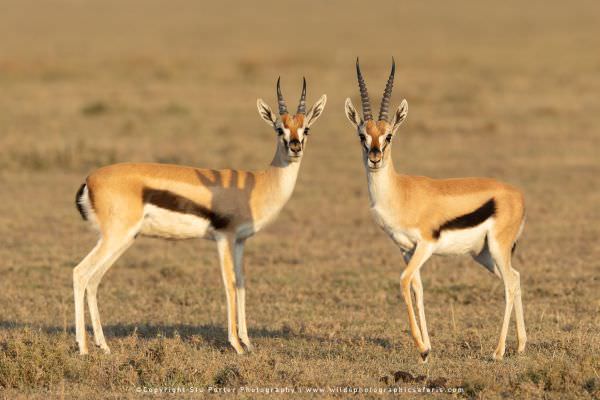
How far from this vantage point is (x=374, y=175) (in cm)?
771

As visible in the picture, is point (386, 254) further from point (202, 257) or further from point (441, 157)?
point (441, 157)

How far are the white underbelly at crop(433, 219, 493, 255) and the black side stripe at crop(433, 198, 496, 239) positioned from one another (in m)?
Result: 0.03

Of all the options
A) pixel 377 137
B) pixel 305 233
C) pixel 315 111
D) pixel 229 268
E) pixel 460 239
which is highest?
pixel 315 111

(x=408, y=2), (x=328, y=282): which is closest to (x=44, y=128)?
(x=328, y=282)

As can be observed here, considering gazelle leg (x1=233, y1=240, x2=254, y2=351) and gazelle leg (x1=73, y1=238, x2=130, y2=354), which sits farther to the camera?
gazelle leg (x1=233, y1=240, x2=254, y2=351)

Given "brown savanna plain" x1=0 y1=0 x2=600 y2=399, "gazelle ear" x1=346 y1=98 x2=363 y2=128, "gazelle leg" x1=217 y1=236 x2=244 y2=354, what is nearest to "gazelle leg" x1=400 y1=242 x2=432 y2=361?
"brown savanna plain" x1=0 y1=0 x2=600 y2=399

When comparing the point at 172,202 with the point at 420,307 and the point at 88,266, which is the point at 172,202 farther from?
the point at 420,307

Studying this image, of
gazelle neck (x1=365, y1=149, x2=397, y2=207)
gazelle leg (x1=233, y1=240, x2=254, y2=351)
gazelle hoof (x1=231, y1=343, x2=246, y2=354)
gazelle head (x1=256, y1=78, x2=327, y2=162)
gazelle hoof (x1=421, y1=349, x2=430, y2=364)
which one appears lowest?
gazelle hoof (x1=231, y1=343, x2=246, y2=354)

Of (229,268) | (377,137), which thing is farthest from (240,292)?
(377,137)

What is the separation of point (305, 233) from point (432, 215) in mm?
5192

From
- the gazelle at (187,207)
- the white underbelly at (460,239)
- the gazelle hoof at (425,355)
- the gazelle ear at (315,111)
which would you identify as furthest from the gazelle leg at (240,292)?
the white underbelly at (460,239)

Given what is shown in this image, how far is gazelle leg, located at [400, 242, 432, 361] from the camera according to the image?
7484mm

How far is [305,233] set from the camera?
12.8 metres

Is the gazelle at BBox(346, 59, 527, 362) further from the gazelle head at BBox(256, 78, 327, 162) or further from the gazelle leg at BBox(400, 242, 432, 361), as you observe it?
the gazelle head at BBox(256, 78, 327, 162)
